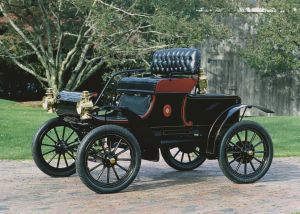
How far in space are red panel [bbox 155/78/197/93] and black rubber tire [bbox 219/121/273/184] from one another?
0.67 m

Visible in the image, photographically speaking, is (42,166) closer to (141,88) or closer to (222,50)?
(141,88)

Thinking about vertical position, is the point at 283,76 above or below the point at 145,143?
above

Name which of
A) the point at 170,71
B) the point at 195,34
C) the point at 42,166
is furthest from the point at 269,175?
the point at 195,34

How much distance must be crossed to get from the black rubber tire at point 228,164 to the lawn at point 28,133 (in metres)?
2.35

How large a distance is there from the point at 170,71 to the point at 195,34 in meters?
9.23

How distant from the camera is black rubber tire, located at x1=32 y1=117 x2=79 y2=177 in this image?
24.7 ft

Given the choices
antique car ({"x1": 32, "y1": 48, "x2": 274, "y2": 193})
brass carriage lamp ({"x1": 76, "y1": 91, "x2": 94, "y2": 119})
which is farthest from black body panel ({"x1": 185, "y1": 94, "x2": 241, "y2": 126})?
brass carriage lamp ({"x1": 76, "y1": 91, "x2": 94, "y2": 119})

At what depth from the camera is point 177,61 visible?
25.9 ft

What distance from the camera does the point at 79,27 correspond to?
1944 centimetres

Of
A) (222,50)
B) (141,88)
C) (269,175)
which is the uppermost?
(222,50)

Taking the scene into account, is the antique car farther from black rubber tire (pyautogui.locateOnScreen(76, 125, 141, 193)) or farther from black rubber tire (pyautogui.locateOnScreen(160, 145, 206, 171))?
black rubber tire (pyautogui.locateOnScreen(160, 145, 206, 171))

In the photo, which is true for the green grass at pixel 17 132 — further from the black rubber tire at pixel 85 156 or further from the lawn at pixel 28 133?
the black rubber tire at pixel 85 156

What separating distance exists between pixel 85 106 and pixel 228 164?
176 centimetres

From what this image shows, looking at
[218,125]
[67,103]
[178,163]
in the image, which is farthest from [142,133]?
[178,163]
